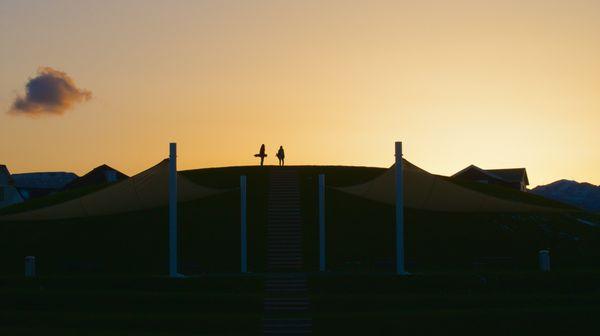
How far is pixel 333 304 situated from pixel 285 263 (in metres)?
12.7

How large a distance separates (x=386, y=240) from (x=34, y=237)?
2243 centimetres

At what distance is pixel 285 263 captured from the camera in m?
49.8

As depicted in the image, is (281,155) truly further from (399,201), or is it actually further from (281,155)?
(399,201)

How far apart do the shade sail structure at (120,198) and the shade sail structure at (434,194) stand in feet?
31.9

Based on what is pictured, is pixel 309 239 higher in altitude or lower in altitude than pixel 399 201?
lower

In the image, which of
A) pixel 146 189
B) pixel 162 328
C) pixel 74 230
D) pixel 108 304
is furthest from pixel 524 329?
pixel 74 230

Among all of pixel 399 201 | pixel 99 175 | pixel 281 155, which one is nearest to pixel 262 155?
pixel 281 155

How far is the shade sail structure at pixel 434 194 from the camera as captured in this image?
45.0 metres

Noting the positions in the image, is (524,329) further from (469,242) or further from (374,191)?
(469,242)

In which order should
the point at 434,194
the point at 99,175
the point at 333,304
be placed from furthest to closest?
the point at 99,175 < the point at 434,194 < the point at 333,304

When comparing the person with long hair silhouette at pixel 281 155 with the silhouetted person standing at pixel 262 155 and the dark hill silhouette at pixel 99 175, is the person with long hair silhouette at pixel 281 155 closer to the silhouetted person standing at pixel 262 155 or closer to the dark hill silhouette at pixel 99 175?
the silhouetted person standing at pixel 262 155

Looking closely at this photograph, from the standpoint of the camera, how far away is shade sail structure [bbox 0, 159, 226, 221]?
4431 cm

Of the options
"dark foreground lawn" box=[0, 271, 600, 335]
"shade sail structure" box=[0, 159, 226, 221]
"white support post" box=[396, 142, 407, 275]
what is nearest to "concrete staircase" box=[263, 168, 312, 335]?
"dark foreground lawn" box=[0, 271, 600, 335]

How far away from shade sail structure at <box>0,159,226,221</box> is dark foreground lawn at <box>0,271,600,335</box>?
159 inches
